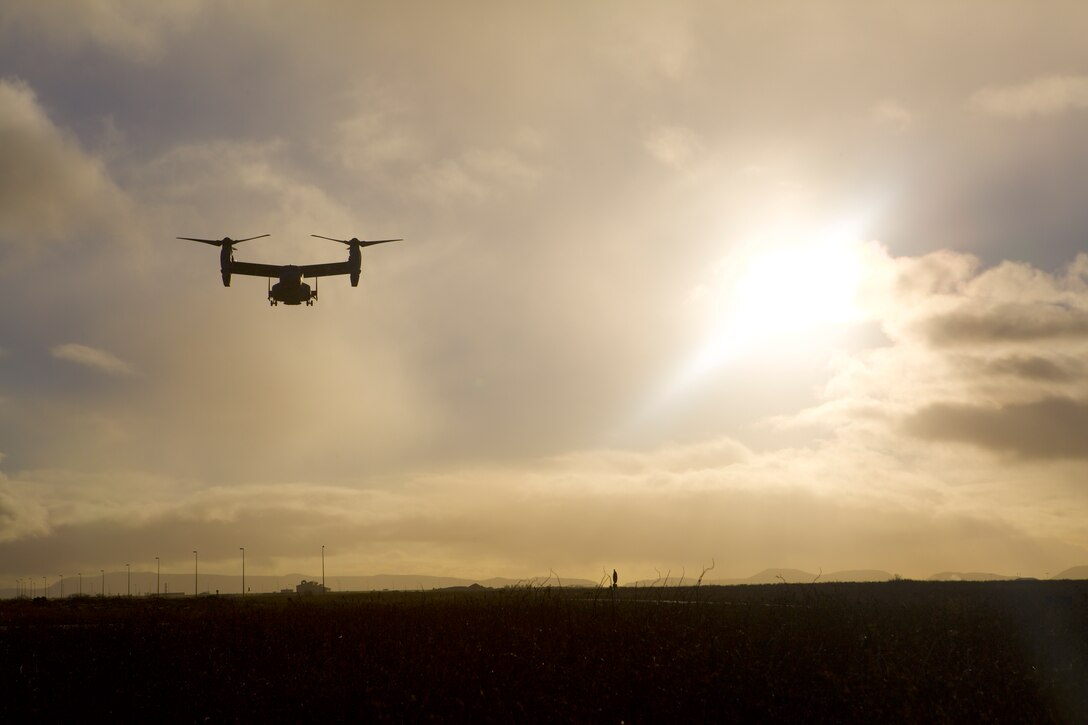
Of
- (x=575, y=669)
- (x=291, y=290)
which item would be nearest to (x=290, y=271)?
(x=291, y=290)

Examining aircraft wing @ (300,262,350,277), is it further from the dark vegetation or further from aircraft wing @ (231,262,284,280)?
the dark vegetation

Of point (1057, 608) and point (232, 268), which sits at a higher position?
point (232, 268)

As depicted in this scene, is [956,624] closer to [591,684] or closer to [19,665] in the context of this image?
[591,684]

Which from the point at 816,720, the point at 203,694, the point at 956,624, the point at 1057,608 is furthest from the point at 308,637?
the point at 1057,608

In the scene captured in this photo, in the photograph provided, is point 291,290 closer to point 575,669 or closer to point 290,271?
point 290,271

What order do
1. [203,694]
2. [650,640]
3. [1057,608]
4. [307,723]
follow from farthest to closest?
[1057,608], [650,640], [203,694], [307,723]

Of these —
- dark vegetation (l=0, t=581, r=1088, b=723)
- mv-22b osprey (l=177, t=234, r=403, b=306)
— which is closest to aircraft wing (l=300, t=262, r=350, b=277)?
mv-22b osprey (l=177, t=234, r=403, b=306)

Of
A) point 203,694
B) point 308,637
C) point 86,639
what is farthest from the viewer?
point 86,639
